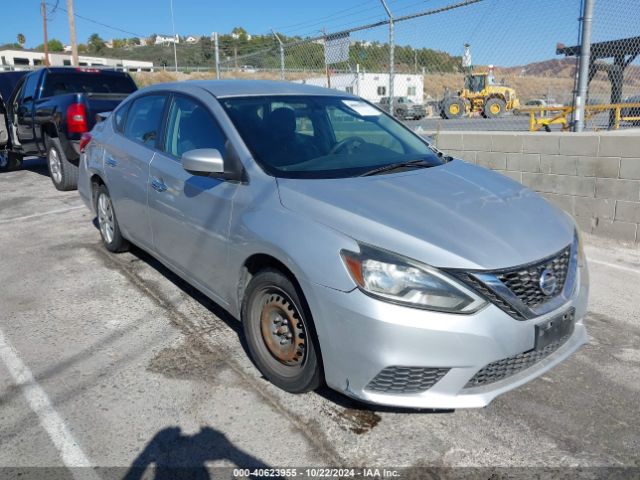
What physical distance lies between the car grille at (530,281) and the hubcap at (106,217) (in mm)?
3950

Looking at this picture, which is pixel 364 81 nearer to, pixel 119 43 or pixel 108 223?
pixel 108 223

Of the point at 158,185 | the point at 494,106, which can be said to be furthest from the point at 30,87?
the point at 494,106

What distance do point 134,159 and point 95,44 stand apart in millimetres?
118813

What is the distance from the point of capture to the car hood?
2424 mm

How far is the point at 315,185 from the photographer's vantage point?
2.91 meters

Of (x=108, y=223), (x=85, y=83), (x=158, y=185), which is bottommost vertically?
(x=108, y=223)

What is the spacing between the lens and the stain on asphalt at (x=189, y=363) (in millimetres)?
3205

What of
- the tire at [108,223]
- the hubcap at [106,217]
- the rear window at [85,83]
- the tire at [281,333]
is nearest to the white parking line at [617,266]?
the tire at [281,333]

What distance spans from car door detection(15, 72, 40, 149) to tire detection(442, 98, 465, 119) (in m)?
18.1

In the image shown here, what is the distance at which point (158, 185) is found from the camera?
3908 millimetres

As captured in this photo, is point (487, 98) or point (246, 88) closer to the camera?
point (246, 88)

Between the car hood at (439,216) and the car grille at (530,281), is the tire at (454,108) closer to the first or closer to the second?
the car hood at (439,216)

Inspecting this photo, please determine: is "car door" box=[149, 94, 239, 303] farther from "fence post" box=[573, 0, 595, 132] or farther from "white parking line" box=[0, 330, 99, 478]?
"fence post" box=[573, 0, 595, 132]

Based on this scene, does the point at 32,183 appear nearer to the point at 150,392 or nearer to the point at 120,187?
the point at 120,187
